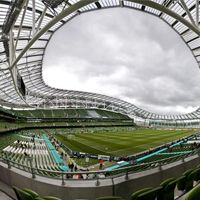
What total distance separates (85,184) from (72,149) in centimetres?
2501

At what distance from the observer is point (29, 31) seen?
26.1m

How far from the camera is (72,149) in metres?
32.0

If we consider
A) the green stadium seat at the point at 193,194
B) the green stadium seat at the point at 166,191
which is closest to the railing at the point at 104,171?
the green stadium seat at the point at 166,191

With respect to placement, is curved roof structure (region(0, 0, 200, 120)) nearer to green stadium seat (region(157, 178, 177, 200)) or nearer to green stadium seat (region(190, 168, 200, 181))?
green stadium seat (region(190, 168, 200, 181))

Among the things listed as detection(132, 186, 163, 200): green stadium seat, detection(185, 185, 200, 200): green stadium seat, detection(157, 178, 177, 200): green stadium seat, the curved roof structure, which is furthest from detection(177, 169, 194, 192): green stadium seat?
the curved roof structure

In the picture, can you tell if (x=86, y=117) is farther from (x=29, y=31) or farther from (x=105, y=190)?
(x=105, y=190)

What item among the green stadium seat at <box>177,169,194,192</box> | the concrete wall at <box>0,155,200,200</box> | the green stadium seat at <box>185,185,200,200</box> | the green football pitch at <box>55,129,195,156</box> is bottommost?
the green football pitch at <box>55,129,195,156</box>

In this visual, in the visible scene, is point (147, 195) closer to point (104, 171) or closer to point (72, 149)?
point (104, 171)

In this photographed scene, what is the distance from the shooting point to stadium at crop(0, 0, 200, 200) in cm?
729

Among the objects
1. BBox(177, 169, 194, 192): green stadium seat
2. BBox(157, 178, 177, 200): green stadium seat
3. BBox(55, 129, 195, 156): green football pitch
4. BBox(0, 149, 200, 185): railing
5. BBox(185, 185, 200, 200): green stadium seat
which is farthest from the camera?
BBox(55, 129, 195, 156): green football pitch

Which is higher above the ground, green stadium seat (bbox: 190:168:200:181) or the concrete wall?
green stadium seat (bbox: 190:168:200:181)

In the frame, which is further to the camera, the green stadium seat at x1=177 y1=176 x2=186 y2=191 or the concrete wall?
the concrete wall

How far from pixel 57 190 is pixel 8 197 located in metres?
1.51

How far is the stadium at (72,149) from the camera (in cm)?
729
